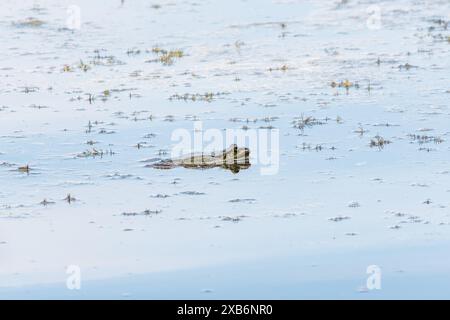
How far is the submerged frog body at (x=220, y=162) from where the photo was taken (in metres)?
16.5

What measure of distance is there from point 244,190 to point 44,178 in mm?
3083

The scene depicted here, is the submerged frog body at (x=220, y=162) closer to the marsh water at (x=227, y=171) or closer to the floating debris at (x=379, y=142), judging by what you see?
the marsh water at (x=227, y=171)

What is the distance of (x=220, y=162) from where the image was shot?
653 inches

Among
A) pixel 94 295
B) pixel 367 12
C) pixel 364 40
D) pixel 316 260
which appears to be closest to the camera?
pixel 94 295

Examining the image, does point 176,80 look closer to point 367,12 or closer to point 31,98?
point 31,98

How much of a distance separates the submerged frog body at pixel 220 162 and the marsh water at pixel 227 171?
279 millimetres

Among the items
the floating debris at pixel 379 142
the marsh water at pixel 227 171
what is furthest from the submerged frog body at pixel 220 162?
the floating debris at pixel 379 142

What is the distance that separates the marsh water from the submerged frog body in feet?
0.91

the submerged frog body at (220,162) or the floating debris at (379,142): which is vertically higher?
the floating debris at (379,142)

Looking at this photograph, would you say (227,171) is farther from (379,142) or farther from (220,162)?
(379,142)

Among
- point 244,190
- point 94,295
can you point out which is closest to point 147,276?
point 94,295

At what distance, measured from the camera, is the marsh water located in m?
11.9

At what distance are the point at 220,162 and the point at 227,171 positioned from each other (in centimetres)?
38

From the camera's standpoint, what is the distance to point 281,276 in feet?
38.3
